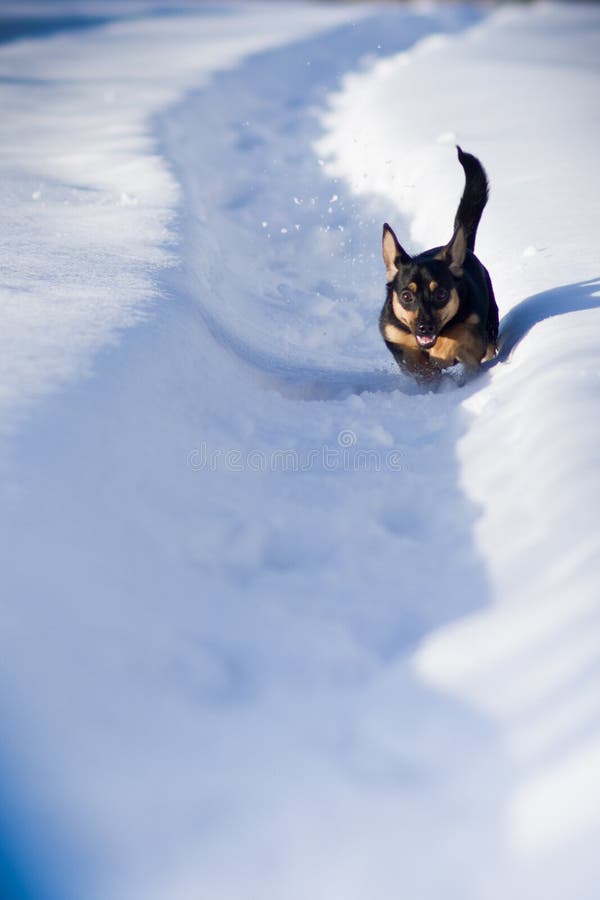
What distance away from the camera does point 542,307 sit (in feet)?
15.1

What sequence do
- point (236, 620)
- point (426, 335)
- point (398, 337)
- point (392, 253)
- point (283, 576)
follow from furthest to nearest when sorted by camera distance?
1. point (392, 253)
2. point (398, 337)
3. point (426, 335)
4. point (283, 576)
5. point (236, 620)

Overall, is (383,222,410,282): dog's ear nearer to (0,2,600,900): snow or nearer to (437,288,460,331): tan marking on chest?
(437,288,460,331): tan marking on chest

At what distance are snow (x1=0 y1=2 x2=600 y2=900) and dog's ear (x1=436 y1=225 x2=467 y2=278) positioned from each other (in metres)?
0.39

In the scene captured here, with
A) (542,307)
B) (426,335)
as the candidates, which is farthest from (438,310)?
(542,307)

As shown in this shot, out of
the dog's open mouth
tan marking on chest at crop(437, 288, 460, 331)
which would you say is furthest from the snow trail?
tan marking on chest at crop(437, 288, 460, 331)

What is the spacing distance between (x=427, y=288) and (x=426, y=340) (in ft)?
0.81

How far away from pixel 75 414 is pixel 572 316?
2.18 m

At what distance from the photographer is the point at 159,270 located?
4.90 meters

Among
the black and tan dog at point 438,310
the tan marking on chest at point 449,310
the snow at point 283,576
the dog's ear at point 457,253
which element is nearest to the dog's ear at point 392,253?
the black and tan dog at point 438,310

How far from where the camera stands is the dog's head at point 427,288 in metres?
4.43

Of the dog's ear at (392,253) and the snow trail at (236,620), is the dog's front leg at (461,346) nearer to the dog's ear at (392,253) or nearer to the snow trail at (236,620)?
the snow trail at (236,620)

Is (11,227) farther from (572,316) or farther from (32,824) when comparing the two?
(32,824)

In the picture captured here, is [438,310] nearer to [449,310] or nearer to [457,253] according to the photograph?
[449,310]

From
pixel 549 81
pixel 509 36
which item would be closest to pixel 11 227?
pixel 549 81
